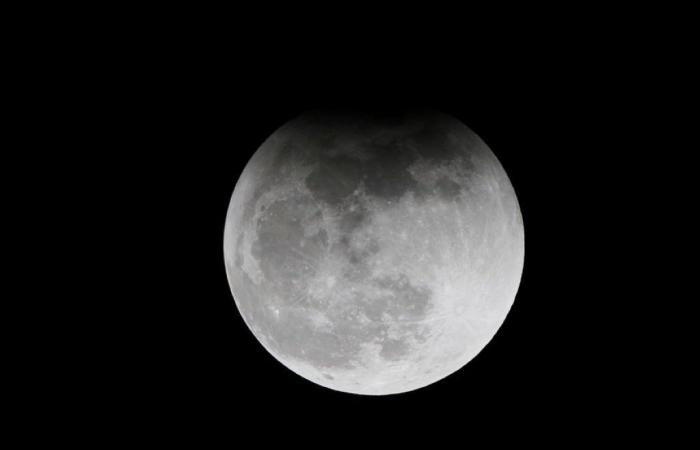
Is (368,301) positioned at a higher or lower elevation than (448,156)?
lower

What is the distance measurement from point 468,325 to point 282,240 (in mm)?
1379

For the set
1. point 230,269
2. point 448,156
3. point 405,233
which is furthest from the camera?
point 230,269

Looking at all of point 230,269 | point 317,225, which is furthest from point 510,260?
point 230,269

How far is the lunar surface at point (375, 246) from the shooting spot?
3590 millimetres

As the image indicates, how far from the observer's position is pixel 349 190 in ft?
11.9

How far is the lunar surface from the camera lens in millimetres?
3590

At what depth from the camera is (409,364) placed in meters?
3.89

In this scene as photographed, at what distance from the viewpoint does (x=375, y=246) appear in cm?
357

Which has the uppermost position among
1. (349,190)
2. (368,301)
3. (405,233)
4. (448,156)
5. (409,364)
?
(448,156)

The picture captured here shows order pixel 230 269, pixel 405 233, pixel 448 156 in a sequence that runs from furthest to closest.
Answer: pixel 230 269
pixel 448 156
pixel 405 233

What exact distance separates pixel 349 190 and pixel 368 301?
2.33 feet

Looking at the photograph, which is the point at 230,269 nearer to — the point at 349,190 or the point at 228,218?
the point at 228,218

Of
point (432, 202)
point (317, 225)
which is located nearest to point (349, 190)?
point (317, 225)

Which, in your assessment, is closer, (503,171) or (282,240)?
(282,240)
